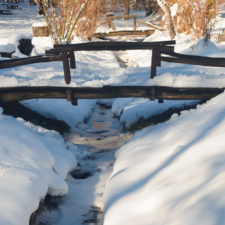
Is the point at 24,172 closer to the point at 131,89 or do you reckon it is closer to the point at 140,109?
the point at 131,89

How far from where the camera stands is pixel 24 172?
14.7ft

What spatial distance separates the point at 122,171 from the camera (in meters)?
5.12

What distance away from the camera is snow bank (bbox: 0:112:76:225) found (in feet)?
12.6

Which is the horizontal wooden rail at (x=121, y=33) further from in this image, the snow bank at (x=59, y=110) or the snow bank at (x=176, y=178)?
the snow bank at (x=176, y=178)

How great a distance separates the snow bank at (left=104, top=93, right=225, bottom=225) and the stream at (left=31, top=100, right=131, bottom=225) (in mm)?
444

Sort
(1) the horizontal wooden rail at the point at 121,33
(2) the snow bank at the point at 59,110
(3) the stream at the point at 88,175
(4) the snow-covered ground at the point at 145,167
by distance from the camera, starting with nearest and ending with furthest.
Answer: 1. (4) the snow-covered ground at the point at 145,167
2. (3) the stream at the point at 88,175
3. (2) the snow bank at the point at 59,110
4. (1) the horizontal wooden rail at the point at 121,33

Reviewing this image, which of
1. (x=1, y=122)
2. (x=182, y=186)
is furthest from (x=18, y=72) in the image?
(x=182, y=186)

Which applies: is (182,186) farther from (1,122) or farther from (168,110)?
(168,110)

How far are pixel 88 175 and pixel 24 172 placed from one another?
1.88m

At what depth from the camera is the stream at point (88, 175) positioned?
4.67m

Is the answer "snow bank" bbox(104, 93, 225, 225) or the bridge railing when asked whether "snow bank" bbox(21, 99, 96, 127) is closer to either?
the bridge railing

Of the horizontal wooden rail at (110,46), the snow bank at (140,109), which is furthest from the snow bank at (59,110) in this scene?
the horizontal wooden rail at (110,46)

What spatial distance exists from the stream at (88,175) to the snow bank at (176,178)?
444 millimetres

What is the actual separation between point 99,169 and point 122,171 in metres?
1.33
